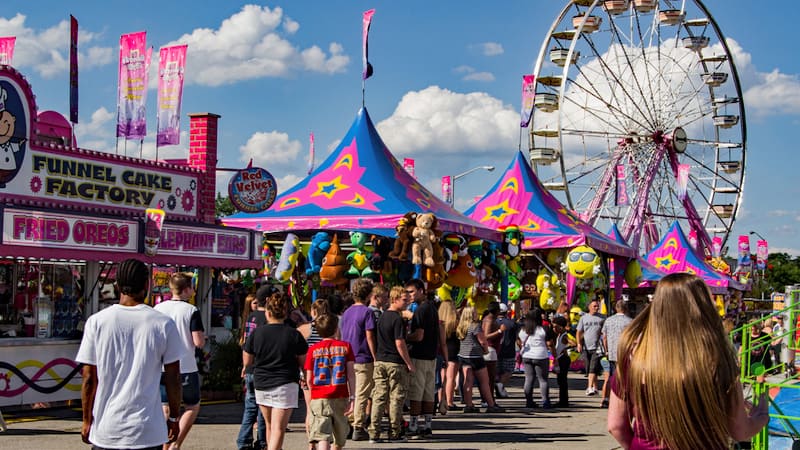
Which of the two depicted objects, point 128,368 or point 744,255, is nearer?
point 128,368

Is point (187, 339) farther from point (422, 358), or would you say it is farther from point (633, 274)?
point (633, 274)

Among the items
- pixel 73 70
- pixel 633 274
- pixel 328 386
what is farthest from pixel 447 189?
pixel 328 386

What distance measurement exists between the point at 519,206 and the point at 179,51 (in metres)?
8.15

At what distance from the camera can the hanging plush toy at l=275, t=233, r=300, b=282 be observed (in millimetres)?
15281

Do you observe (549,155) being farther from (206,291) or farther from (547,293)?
(206,291)

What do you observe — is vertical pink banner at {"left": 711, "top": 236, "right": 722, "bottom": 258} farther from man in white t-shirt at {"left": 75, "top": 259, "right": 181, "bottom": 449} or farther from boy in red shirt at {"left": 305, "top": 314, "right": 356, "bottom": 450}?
man in white t-shirt at {"left": 75, "top": 259, "right": 181, "bottom": 449}

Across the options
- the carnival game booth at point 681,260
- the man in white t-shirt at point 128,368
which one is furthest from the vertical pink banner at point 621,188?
the man in white t-shirt at point 128,368

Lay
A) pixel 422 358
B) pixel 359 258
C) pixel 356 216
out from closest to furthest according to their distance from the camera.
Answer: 1. pixel 422 358
2. pixel 359 258
3. pixel 356 216

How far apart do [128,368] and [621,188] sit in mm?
33912

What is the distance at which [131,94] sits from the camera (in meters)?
17.2

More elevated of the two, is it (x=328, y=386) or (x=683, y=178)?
(x=683, y=178)

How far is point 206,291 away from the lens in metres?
15.2

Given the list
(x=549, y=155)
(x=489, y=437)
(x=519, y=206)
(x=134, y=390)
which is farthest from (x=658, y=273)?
(x=134, y=390)

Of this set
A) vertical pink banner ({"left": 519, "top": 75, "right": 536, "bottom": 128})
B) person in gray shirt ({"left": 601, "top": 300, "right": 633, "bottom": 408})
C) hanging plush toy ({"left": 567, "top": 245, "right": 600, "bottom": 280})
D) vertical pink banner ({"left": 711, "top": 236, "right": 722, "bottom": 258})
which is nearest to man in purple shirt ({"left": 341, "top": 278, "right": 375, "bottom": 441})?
person in gray shirt ({"left": 601, "top": 300, "right": 633, "bottom": 408})
